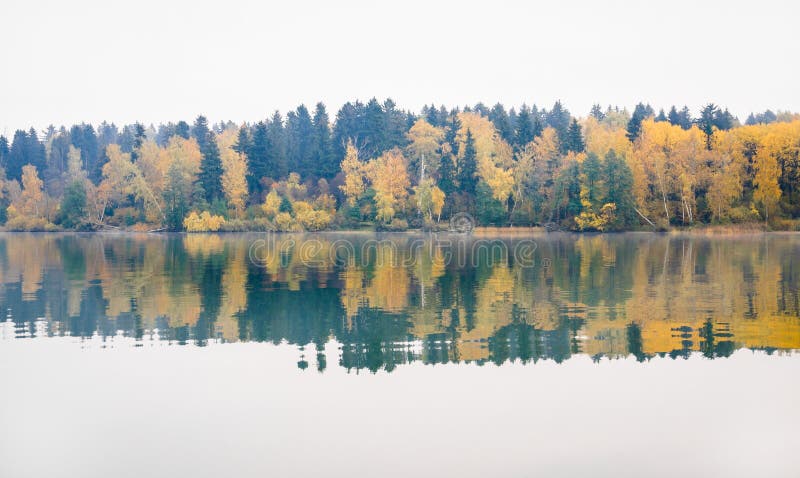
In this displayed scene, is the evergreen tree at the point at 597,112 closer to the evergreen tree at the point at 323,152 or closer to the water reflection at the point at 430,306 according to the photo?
the evergreen tree at the point at 323,152

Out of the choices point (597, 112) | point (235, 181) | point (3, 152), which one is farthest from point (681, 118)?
point (3, 152)

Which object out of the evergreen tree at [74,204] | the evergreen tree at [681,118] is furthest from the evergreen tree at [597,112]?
the evergreen tree at [74,204]

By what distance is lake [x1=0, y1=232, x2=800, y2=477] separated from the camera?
480 inches

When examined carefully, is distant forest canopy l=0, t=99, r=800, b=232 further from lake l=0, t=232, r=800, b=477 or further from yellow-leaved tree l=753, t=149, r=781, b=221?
lake l=0, t=232, r=800, b=477

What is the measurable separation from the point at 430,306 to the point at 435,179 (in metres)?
95.2

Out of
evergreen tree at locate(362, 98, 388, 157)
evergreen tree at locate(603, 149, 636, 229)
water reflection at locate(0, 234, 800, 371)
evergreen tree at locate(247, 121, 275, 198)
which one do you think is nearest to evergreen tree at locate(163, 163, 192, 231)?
evergreen tree at locate(247, 121, 275, 198)

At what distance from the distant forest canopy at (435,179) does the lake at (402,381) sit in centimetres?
6813

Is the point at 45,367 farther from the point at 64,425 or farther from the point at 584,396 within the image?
the point at 584,396

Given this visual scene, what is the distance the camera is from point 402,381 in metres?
16.3

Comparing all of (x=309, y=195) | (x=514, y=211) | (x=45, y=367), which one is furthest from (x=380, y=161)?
(x=45, y=367)

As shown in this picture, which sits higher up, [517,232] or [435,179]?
[435,179]

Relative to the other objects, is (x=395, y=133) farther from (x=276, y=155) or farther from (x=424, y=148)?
(x=276, y=155)

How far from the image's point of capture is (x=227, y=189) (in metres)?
121

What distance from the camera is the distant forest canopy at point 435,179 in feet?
317
